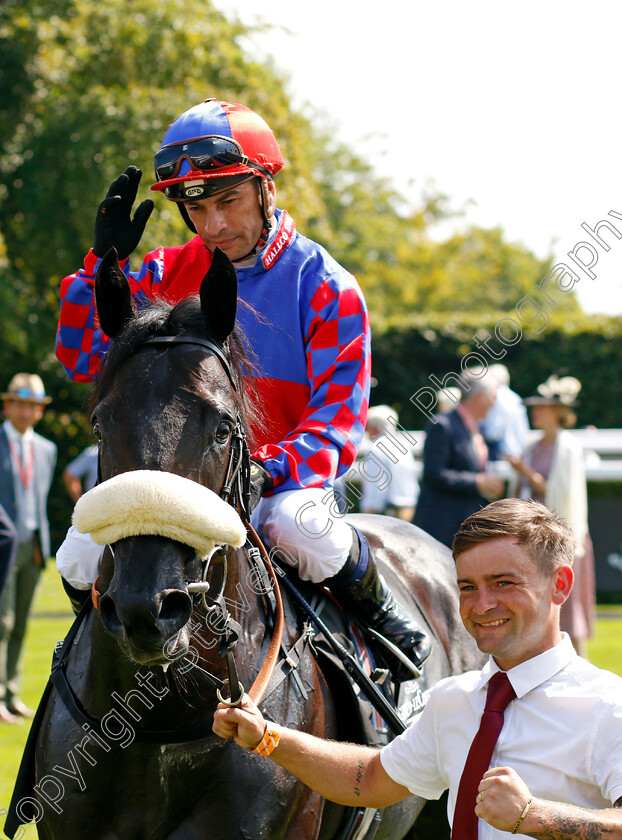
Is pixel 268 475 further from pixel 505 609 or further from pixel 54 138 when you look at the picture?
pixel 54 138

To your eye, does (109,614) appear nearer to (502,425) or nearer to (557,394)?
(557,394)

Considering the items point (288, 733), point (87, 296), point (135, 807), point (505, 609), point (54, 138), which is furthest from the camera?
point (54, 138)

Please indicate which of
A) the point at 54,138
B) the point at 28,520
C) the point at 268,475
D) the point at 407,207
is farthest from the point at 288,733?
the point at 407,207

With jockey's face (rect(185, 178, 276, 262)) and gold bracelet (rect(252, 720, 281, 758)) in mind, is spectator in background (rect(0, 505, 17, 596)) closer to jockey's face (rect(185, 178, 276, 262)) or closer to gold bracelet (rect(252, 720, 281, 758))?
jockey's face (rect(185, 178, 276, 262))

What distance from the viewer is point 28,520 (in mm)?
7867

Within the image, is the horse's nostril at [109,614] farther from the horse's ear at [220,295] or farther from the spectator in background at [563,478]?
the spectator in background at [563,478]

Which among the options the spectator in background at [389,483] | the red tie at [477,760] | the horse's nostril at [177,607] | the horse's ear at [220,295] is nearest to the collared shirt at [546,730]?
the red tie at [477,760]

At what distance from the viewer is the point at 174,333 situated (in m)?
2.55

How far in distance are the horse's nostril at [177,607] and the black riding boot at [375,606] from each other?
1.05 m

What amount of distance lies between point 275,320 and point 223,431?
88 centimetres

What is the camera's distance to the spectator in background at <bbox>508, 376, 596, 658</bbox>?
7.43m

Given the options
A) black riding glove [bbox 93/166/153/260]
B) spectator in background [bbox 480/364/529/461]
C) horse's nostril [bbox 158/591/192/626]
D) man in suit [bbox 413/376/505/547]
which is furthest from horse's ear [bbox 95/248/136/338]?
spectator in background [bbox 480/364/529/461]

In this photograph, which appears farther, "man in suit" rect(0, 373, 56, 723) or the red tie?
"man in suit" rect(0, 373, 56, 723)

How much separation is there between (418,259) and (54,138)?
25.0 metres
